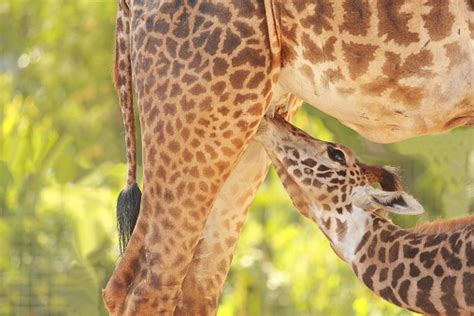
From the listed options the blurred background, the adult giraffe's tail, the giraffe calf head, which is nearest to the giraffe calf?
the giraffe calf head

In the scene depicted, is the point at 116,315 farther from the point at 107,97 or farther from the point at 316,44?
the point at 107,97

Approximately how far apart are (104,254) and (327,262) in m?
1.54

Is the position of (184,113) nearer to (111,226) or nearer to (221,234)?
(221,234)

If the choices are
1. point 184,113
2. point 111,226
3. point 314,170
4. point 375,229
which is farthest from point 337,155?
point 111,226

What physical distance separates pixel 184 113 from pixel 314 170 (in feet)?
1.87

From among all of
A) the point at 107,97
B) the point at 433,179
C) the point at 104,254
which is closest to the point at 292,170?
the point at 433,179

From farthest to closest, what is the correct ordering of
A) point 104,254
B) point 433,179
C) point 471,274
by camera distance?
point 104,254, point 433,179, point 471,274

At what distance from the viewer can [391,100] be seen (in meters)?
4.38

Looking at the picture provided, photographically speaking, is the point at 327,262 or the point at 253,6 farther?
the point at 327,262

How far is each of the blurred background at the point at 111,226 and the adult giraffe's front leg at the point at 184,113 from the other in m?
2.73

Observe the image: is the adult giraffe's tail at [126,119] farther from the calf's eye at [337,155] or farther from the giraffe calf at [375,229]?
the calf's eye at [337,155]

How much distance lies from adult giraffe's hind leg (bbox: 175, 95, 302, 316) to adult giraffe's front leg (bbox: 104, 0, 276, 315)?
33 centimetres

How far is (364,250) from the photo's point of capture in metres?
4.61

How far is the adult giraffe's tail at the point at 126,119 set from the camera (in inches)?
196
